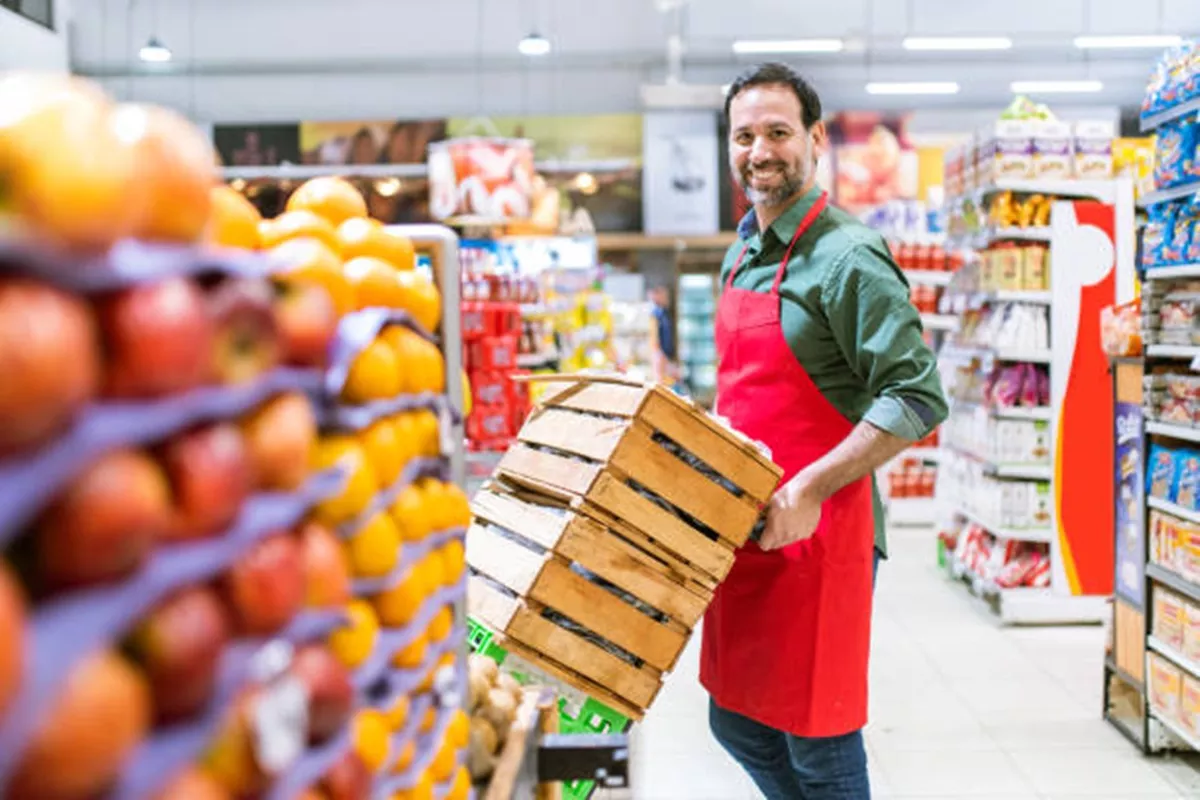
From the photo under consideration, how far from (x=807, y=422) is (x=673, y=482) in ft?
1.34

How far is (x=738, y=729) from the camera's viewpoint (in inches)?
Result: 115

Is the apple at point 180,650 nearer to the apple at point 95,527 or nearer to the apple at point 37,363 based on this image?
the apple at point 95,527

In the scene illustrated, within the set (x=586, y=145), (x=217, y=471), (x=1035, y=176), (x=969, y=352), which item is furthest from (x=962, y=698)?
(x=586, y=145)

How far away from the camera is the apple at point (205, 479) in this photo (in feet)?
2.69

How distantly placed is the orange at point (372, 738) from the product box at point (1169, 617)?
3.56 meters

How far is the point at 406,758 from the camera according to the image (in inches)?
55.1

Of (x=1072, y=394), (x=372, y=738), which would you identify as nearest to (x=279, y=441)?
(x=372, y=738)

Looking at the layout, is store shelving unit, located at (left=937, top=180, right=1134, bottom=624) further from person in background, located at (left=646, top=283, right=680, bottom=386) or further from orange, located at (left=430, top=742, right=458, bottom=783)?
person in background, located at (left=646, top=283, right=680, bottom=386)

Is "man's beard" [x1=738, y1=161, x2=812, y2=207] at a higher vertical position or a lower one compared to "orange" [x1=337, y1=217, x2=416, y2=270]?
higher

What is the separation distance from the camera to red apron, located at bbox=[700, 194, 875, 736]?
2.72 m

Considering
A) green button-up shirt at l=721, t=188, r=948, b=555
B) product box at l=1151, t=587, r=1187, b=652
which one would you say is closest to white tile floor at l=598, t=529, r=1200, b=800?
product box at l=1151, t=587, r=1187, b=652

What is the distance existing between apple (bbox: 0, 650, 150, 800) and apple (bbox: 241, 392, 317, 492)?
0.77ft

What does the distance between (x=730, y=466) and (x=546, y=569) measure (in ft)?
1.40

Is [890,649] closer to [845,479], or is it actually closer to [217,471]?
[845,479]
